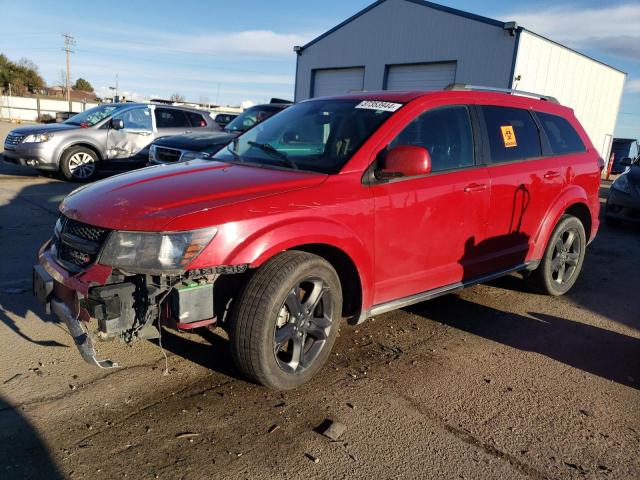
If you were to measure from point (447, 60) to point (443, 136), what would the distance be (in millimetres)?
15164

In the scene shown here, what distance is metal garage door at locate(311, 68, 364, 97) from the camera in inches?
825

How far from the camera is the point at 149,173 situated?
3.54 metres

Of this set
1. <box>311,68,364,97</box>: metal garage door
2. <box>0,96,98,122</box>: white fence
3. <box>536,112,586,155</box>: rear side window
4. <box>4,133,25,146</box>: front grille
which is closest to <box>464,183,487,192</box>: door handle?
<box>536,112,586,155</box>: rear side window

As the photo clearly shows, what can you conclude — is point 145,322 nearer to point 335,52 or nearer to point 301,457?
point 301,457

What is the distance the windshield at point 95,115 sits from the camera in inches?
444

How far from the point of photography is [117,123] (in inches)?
428

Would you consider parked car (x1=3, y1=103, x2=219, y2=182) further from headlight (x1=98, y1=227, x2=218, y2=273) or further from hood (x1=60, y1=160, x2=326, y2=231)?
headlight (x1=98, y1=227, x2=218, y2=273)

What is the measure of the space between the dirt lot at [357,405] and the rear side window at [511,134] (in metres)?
1.44

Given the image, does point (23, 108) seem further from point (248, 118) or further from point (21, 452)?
point (21, 452)

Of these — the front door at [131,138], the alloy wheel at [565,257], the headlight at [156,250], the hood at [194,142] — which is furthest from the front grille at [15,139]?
the alloy wheel at [565,257]

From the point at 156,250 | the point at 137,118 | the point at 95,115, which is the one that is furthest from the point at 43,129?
the point at 156,250

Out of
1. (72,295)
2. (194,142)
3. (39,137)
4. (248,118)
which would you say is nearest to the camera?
(72,295)

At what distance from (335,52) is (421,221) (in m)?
19.4

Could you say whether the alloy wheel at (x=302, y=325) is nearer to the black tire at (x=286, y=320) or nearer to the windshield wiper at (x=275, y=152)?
the black tire at (x=286, y=320)
